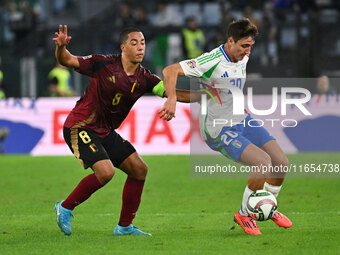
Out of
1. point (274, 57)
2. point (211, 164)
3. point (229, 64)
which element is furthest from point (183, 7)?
point (229, 64)

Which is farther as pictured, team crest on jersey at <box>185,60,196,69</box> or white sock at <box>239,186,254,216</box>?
white sock at <box>239,186,254,216</box>

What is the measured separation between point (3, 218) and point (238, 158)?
3.20m

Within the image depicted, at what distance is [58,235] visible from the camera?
7.97 m

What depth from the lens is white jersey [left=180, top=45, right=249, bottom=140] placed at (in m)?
7.64

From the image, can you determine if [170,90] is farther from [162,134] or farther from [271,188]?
[162,134]

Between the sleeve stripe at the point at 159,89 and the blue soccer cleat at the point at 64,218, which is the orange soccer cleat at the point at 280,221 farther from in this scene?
the blue soccer cleat at the point at 64,218

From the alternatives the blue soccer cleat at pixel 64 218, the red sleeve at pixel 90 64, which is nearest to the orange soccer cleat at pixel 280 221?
the blue soccer cleat at pixel 64 218

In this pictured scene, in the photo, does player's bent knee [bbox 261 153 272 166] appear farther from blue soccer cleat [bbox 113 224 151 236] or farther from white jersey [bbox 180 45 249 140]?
blue soccer cleat [bbox 113 224 151 236]

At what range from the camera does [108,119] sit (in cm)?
799

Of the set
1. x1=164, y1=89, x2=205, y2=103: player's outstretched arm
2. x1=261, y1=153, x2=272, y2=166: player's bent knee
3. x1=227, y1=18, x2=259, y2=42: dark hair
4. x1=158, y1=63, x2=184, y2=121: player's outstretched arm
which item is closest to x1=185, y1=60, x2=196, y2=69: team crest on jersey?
x1=158, y1=63, x2=184, y2=121: player's outstretched arm

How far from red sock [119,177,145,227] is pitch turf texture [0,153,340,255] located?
9.5 inches

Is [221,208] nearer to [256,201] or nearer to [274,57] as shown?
[256,201]

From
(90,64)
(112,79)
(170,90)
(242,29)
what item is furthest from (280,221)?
(90,64)

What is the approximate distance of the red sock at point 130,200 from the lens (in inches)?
313
